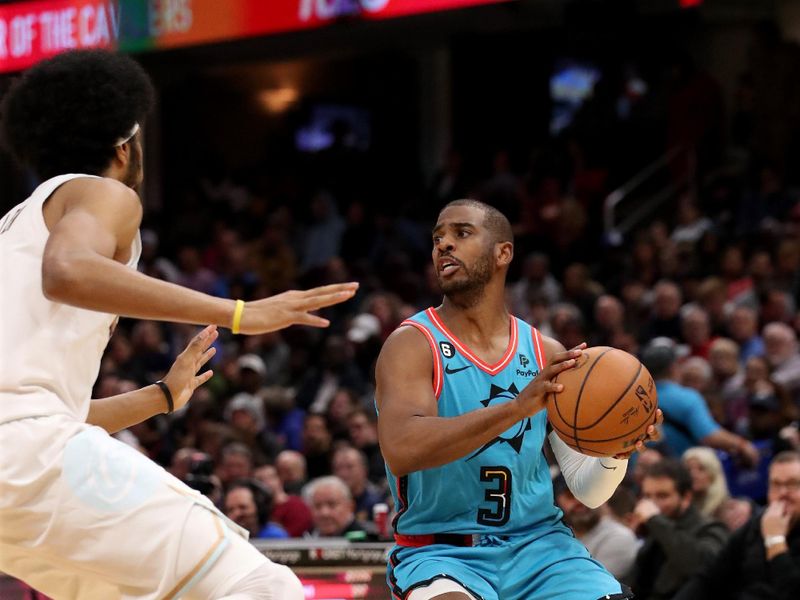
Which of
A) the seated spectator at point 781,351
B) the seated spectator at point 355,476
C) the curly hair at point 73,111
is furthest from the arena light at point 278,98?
the curly hair at point 73,111

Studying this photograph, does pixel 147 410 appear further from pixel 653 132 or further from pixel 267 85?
pixel 267 85

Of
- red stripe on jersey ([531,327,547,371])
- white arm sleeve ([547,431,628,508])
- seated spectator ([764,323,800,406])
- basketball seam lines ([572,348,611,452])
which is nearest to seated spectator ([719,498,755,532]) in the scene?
seated spectator ([764,323,800,406])

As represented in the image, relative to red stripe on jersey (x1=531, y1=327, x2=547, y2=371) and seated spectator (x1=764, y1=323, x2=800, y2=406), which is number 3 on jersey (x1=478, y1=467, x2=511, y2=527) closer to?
red stripe on jersey (x1=531, y1=327, x2=547, y2=371)

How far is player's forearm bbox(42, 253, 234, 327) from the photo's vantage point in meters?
3.45

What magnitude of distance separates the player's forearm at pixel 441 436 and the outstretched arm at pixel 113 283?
0.77 m

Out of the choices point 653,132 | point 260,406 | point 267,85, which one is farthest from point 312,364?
point 267,85

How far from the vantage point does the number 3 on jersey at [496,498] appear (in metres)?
4.64

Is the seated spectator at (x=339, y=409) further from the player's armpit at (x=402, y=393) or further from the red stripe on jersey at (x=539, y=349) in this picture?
the player's armpit at (x=402, y=393)

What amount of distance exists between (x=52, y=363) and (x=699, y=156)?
40.5 ft

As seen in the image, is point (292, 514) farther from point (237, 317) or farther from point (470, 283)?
point (237, 317)

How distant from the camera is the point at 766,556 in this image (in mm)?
6828

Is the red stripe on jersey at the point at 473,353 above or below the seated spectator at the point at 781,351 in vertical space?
above

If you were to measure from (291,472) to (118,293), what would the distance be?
254 inches

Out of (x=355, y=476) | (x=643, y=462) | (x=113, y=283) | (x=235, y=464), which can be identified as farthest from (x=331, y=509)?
(x=113, y=283)
